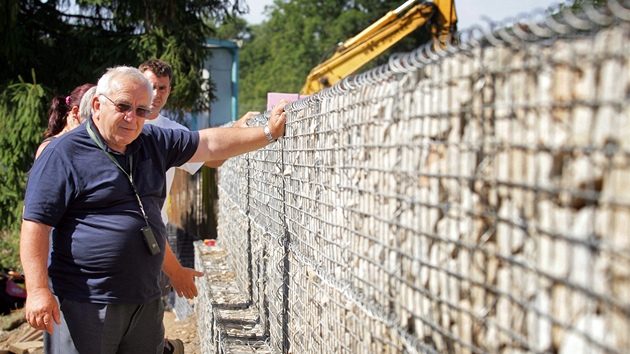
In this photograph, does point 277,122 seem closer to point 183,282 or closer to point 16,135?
point 183,282

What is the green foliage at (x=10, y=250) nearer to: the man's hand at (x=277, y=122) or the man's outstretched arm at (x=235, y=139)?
the man's outstretched arm at (x=235, y=139)

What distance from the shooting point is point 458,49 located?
1607mm

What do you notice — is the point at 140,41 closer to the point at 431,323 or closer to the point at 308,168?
the point at 308,168

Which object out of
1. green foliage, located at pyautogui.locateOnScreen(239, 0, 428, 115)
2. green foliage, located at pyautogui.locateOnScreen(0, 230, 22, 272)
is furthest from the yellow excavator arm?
green foliage, located at pyautogui.locateOnScreen(239, 0, 428, 115)

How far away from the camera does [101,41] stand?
12.2 metres

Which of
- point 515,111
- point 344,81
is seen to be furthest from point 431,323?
point 344,81

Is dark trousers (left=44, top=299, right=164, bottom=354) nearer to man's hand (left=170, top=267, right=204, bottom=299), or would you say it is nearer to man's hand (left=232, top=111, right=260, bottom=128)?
man's hand (left=170, top=267, right=204, bottom=299)

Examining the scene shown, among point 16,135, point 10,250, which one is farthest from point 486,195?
point 10,250

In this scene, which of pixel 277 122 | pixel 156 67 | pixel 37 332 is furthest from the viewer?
pixel 37 332

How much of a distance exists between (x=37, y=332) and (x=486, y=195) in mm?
7275

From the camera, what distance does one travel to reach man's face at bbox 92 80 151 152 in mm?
3189

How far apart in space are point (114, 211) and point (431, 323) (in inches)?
74.2

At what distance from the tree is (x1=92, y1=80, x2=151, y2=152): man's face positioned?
8206mm

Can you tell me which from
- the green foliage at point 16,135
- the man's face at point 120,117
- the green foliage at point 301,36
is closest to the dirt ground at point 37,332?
the green foliage at point 16,135
